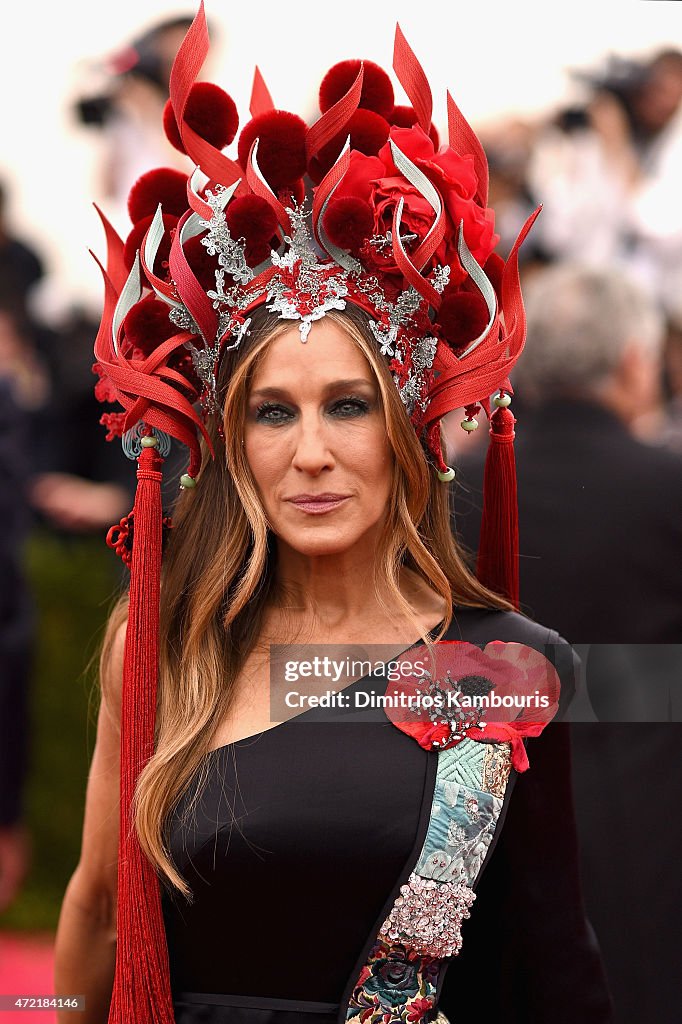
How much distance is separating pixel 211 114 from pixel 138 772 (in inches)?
38.3

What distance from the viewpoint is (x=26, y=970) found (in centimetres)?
300

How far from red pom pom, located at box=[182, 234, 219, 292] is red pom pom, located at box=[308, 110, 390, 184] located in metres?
0.20

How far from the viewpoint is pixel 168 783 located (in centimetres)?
178

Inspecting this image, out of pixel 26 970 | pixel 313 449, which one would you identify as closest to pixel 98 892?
pixel 313 449

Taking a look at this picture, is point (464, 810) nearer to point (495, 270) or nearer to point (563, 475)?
point (495, 270)

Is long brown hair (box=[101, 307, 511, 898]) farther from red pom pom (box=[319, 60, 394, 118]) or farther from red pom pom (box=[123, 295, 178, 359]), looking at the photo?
red pom pom (box=[319, 60, 394, 118])

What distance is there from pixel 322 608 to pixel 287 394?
37cm

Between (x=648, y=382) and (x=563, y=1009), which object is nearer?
(x=563, y=1009)

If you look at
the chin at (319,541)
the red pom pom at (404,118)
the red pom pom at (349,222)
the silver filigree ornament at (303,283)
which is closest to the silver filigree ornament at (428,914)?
the chin at (319,541)

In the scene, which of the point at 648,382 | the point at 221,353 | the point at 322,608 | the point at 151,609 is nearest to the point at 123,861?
the point at 151,609

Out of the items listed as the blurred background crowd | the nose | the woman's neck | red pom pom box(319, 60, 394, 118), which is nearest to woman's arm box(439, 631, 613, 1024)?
the woman's neck

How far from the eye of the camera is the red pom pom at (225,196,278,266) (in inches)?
69.2

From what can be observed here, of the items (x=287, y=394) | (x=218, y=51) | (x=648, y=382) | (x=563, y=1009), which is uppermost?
(x=218, y=51)

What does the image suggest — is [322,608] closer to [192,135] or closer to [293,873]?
[293,873]
